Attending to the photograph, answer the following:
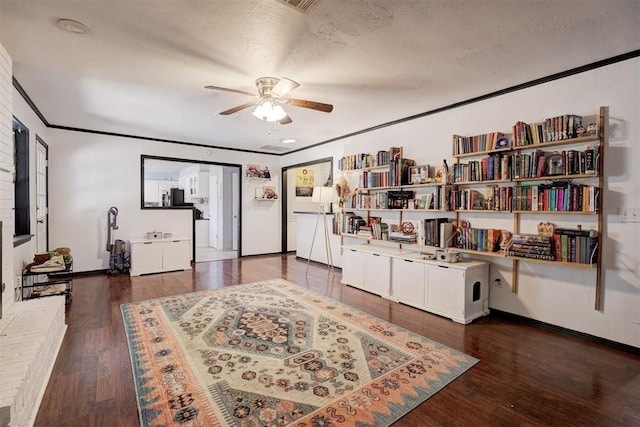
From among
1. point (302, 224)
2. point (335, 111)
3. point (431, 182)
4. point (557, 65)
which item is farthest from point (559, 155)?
point (302, 224)

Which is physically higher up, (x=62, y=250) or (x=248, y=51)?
(x=248, y=51)

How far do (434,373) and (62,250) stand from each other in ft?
16.5

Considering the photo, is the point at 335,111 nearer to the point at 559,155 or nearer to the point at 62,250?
the point at 559,155

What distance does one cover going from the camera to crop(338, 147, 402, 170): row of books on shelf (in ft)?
14.8

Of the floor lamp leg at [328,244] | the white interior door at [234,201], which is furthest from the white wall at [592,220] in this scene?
the white interior door at [234,201]

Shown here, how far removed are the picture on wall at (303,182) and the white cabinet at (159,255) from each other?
295cm

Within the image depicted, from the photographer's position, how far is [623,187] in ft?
8.71

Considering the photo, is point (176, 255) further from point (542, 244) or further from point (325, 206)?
point (542, 244)

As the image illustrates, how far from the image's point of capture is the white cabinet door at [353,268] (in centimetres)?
452

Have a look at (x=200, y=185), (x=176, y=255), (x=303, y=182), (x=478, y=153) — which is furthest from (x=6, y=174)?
(x=200, y=185)

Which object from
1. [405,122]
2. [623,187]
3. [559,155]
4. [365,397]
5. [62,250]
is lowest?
[365,397]

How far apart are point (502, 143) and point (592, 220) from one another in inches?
42.5

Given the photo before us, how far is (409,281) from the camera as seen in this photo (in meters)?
3.81

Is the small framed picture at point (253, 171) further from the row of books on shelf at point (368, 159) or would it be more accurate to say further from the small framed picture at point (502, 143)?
the small framed picture at point (502, 143)
